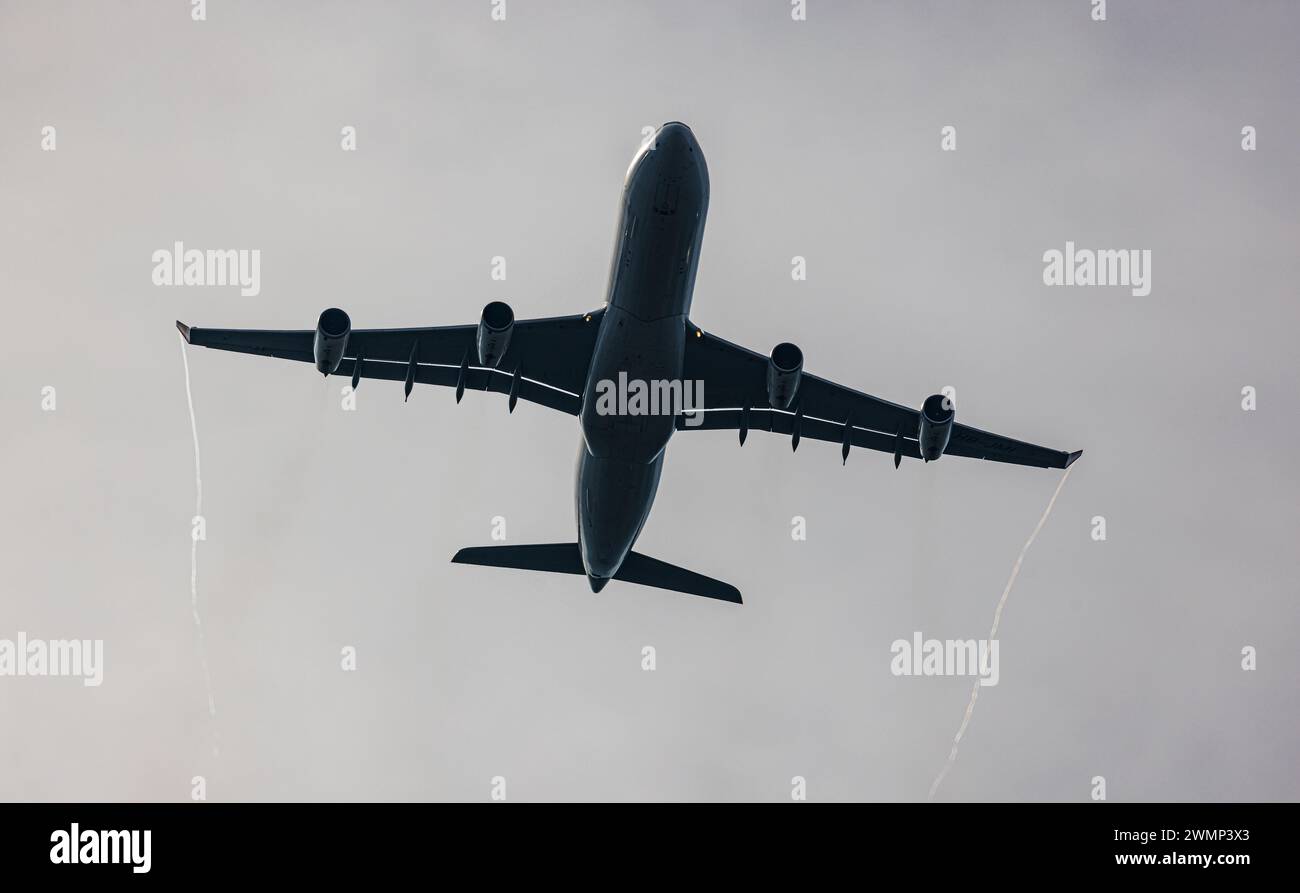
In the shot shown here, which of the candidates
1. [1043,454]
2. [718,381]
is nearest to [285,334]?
[718,381]

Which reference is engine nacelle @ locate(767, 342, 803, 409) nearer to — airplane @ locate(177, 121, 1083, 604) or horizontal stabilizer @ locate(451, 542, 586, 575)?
airplane @ locate(177, 121, 1083, 604)

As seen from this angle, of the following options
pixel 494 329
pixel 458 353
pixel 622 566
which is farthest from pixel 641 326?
pixel 622 566

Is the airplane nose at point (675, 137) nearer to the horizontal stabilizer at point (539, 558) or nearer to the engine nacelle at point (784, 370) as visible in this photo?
the engine nacelle at point (784, 370)

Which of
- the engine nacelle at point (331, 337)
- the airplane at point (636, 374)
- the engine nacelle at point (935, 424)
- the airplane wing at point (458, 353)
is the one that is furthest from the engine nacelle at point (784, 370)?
the engine nacelle at point (331, 337)

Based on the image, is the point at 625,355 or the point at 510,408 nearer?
the point at 625,355

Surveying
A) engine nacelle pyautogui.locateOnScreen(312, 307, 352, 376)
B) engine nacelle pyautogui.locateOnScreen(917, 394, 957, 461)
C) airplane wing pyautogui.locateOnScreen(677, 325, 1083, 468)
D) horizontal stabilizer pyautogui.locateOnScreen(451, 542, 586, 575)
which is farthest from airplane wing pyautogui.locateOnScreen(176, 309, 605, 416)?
engine nacelle pyautogui.locateOnScreen(917, 394, 957, 461)
